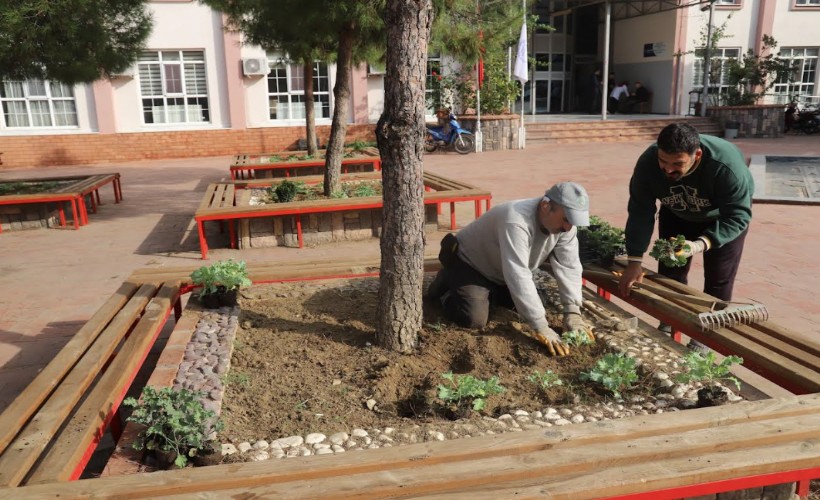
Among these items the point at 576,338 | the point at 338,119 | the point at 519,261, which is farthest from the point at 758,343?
the point at 338,119

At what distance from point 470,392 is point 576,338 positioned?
2.69 ft

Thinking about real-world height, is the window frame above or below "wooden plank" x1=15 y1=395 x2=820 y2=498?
above

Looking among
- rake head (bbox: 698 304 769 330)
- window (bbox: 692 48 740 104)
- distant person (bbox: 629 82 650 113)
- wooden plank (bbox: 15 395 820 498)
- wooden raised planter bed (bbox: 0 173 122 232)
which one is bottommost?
wooden raised planter bed (bbox: 0 173 122 232)

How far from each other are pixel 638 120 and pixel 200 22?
12.6 metres

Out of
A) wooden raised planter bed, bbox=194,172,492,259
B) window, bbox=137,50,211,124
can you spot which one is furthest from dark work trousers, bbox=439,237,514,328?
window, bbox=137,50,211,124

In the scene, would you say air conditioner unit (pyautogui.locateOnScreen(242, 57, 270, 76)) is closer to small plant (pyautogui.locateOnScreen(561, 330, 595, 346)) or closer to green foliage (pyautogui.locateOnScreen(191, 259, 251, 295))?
green foliage (pyautogui.locateOnScreen(191, 259, 251, 295))

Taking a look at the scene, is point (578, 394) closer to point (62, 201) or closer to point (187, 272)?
point (187, 272)

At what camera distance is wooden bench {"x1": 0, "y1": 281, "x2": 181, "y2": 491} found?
1.90 m

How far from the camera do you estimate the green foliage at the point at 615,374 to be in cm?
256

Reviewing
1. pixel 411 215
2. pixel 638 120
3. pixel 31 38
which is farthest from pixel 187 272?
pixel 638 120

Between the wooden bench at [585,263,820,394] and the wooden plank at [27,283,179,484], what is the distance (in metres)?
2.43

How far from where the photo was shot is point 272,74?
17.8m

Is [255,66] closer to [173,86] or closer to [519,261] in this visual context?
[173,86]

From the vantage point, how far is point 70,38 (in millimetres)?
7488
